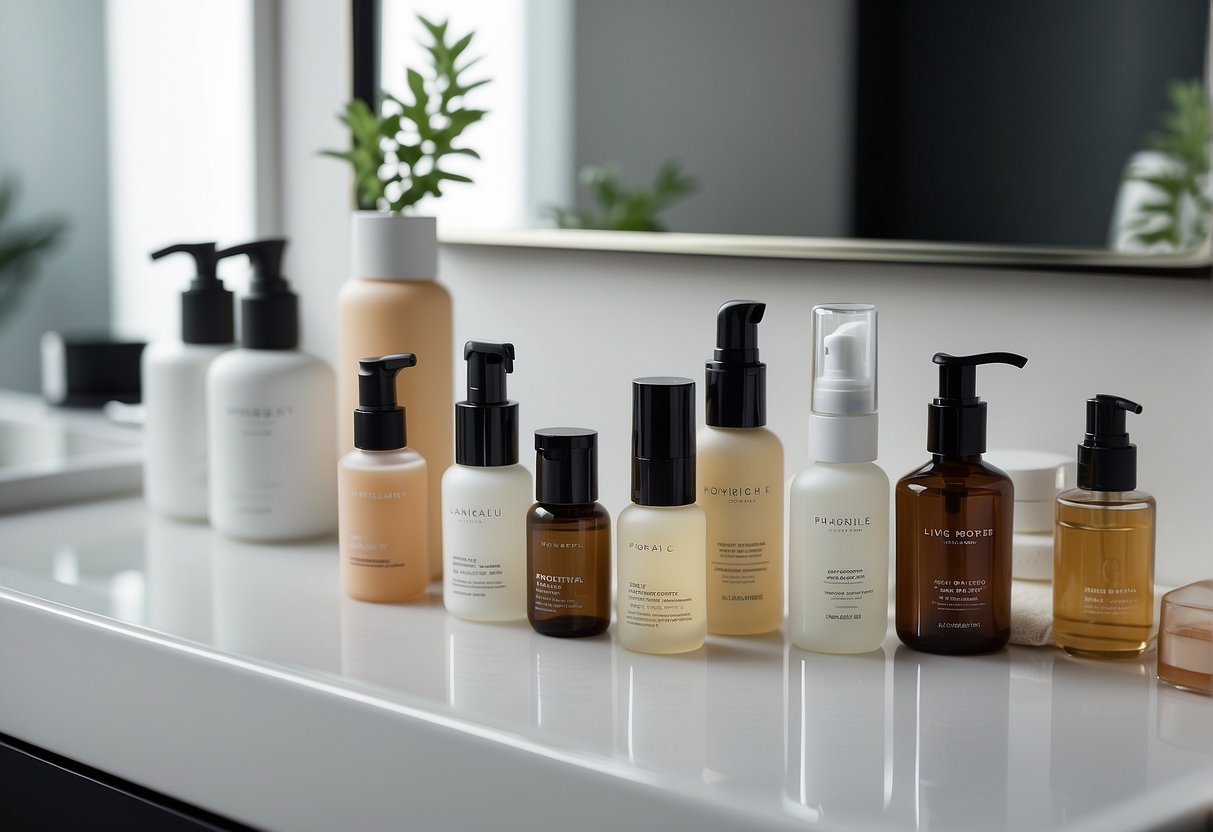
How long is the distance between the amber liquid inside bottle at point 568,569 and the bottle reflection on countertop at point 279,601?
119 mm

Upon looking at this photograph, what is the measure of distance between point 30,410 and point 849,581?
Result: 1049mm

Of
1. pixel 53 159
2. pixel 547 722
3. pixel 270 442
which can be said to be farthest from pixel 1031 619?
pixel 53 159

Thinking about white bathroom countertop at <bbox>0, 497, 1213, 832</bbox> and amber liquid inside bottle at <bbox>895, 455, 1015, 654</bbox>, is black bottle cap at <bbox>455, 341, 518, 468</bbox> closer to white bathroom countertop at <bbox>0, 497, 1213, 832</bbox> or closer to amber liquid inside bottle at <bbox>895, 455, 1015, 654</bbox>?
white bathroom countertop at <bbox>0, 497, 1213, 832</bbox>

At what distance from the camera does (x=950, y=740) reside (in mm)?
612

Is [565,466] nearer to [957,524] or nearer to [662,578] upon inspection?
[662,578]

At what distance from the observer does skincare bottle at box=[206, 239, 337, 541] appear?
0.95 m

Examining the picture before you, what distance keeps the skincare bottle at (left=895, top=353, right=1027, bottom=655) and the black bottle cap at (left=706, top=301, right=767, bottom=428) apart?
3.7 inches

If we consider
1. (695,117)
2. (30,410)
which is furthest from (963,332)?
(30,410)

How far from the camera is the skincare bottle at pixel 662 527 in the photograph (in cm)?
71

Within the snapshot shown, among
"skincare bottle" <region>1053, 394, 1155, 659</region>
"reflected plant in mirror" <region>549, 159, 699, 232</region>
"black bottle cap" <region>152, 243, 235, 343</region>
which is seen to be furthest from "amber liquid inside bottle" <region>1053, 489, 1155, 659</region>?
"black bottle cap" <region>152, 243, 235, 343</region>

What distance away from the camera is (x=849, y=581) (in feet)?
2.36

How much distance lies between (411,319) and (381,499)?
131 millimetres

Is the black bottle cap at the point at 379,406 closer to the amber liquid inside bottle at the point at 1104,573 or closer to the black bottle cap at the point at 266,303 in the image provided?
the black bottle cap at the point at 266,303

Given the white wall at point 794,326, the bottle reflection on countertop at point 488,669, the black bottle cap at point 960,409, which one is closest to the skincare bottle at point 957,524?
the black bottle cap at point 960,409
